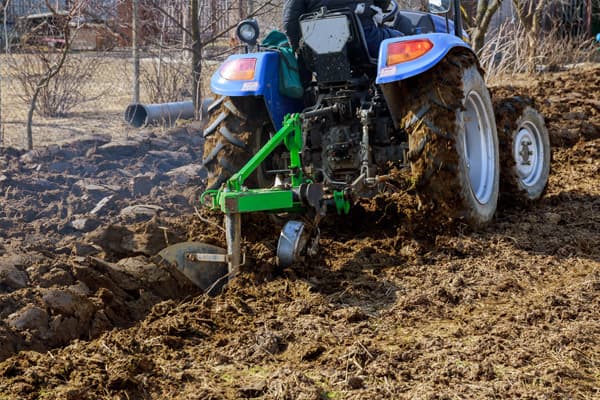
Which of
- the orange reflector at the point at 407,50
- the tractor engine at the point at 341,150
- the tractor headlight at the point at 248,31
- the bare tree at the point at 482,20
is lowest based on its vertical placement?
the tractor engine at the point at 341,150

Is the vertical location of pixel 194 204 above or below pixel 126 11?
below

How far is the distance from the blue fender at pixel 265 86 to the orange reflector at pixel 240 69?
2 cm

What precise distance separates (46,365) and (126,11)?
27.8 feet

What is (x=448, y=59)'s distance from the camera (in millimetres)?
5512

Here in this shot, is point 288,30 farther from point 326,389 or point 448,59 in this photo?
point 326,389

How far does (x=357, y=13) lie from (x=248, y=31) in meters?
0.77

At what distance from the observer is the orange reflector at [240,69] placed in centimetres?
565

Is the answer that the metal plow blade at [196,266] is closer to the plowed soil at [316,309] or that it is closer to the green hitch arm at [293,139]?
the plowed soil at [316,309]

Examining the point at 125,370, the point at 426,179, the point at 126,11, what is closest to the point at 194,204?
the point at 426,179

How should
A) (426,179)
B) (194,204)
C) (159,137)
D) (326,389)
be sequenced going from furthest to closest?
(159,137)
(194,204)
(426,179)
(326,389)

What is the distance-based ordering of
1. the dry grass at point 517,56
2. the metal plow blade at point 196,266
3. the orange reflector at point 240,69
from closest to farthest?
the metal plow blade at point 196,266 → the orange reflector at point 240,69 → the dry grass at point 517,56

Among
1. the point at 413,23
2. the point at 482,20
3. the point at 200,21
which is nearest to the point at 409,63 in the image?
the point at 413,23

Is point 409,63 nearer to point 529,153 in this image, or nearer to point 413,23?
point 413,23

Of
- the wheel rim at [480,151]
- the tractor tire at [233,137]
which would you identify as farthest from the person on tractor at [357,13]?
the wheel rim at [480,151]
